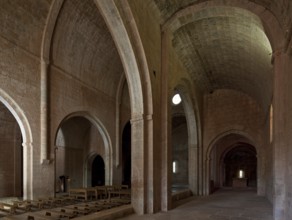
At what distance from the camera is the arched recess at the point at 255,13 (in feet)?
28.2

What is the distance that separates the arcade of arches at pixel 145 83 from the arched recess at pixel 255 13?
0.04 m

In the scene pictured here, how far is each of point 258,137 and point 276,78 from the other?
10.1 meters

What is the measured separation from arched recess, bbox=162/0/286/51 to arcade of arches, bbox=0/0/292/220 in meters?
0.04

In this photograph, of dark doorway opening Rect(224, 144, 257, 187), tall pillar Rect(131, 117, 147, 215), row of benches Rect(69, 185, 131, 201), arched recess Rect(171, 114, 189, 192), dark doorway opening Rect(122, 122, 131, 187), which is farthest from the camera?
dark doorway opening Rect(224, 144, 257, 187)

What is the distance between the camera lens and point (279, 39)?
8.55 meters

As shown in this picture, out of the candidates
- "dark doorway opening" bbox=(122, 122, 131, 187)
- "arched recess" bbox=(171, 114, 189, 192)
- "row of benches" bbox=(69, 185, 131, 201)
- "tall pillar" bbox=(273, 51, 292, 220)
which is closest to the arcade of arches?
"tall pillar" bbox=(273, 51, 292, 220)

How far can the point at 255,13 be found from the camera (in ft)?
30.7

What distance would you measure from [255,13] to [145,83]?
4403 millimetres

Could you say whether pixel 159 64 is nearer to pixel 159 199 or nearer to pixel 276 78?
pixel 276 78

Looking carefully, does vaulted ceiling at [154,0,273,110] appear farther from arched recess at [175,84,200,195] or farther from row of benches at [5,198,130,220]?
row of benches at [5,198,130,220]

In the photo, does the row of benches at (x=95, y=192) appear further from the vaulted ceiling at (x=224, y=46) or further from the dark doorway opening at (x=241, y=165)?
the dark doorway opening at (x=241, y=165)

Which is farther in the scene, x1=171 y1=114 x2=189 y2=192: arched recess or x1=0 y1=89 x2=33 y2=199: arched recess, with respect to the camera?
x1=171 y1=114 x2=189 y2=192: arched recess

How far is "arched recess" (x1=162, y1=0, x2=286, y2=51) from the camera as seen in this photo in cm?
860

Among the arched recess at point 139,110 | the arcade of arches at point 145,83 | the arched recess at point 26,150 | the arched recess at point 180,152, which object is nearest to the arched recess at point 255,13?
the arcade of arches at point 145,83
